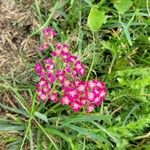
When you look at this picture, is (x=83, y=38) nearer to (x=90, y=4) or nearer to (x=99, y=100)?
(x=90, y=4)

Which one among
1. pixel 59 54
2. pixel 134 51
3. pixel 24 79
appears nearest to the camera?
pixel 59 54

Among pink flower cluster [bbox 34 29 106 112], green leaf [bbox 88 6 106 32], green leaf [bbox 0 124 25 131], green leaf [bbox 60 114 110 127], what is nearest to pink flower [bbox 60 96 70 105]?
pink flower cluster [bbox 34 29 106 112]

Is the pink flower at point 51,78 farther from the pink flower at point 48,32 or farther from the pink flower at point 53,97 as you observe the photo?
the pink flower at point 48,32

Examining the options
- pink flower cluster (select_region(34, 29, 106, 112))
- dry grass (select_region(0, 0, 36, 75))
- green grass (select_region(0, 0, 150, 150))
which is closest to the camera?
pink flower cluster (select_region(34, 29, 106, 112))

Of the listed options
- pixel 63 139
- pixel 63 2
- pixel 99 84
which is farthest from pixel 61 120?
pixel 63 2

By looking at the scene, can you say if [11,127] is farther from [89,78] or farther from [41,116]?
[89,78]

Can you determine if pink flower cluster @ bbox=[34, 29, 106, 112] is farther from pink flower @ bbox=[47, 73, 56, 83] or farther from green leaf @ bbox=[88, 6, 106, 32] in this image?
green leaf @ bbox=[88, 6, 106, 32]
